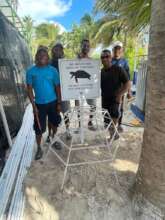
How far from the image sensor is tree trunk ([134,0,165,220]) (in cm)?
125

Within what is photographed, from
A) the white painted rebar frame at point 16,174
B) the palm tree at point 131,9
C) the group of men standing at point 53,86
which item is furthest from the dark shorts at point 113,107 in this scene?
the white painted rebar frame at point 16,174

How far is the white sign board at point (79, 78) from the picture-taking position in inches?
81.6

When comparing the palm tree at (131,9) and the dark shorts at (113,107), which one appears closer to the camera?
the palm tree at (131,9)

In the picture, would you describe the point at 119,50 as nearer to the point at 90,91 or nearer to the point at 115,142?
the point at 90,91

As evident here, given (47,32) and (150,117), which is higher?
(47,32)

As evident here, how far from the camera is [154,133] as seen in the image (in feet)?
4.64

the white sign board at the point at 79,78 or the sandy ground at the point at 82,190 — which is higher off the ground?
the white sign board at the point at 79,78

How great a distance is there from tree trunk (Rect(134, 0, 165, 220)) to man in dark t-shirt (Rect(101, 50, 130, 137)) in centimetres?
98

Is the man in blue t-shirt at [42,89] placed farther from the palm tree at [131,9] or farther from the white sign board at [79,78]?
the palm tree at [131,9]

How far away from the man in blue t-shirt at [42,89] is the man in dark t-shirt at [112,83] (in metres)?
0.64

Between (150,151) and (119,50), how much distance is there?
2.02 meters

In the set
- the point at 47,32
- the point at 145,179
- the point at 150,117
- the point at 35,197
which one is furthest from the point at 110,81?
the point at 47,32

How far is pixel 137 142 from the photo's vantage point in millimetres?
2918

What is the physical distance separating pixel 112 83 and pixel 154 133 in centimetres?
118
